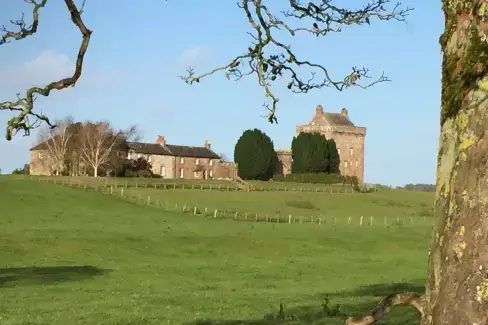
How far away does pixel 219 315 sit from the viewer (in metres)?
19.3

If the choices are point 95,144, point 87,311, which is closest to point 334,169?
point 95,144

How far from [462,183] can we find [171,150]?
158903 millimetres

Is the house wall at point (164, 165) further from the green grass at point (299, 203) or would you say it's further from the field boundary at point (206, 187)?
the green grass at point (299, 203)

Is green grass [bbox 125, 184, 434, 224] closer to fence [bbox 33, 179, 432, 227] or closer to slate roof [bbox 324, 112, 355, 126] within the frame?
fence [bbox 33, 179, 432, 227]

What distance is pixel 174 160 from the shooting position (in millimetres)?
161750

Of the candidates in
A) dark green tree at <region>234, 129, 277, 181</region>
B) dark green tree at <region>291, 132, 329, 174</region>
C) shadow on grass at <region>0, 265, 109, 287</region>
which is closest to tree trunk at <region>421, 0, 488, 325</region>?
shadow on grass at <region>0, 265, 109, 287</region>

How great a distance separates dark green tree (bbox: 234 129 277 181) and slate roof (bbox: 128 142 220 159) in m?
22.0

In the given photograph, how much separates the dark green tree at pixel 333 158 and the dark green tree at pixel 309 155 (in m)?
2.78

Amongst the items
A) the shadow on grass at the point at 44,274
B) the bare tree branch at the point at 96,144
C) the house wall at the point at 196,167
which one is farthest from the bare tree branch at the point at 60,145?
the shadow on grass at the point at 44,274

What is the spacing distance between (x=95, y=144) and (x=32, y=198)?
54179mm

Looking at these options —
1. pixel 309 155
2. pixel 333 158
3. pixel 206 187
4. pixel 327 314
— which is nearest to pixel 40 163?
pixel 206 187

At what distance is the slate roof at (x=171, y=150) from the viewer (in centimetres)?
15438

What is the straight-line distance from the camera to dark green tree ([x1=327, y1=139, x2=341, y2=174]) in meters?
150

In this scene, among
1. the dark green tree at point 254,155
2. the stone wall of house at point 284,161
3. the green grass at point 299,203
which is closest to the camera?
the green grass at point 299,203
